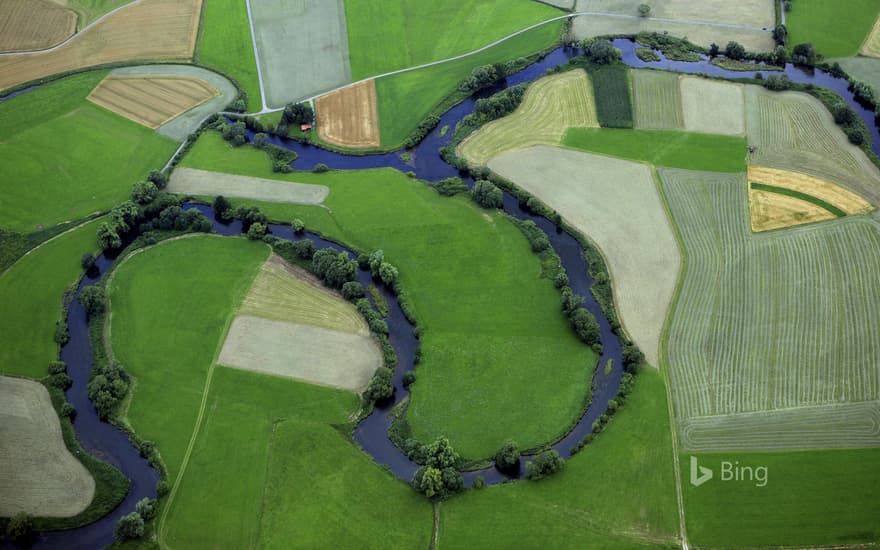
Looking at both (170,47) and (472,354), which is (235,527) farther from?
(170,47)

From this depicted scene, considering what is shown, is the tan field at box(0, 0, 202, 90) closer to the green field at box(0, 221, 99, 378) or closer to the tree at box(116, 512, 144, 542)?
the green field at box(0, 221, 99, 378)

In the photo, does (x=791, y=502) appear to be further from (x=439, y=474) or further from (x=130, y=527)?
(x=130, y=527)

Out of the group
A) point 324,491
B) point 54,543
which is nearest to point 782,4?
point 324,491

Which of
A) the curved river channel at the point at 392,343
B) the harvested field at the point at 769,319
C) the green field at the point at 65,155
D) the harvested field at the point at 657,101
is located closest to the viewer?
the curved river channel at the point at 392,343

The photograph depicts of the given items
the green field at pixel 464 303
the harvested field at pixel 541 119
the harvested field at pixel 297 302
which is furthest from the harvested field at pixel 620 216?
the harvested field at pixel 297 302

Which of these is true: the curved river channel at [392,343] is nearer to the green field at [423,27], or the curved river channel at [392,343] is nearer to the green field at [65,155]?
the green field at [65,155]

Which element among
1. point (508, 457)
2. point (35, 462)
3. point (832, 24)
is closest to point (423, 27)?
point (832, 24)

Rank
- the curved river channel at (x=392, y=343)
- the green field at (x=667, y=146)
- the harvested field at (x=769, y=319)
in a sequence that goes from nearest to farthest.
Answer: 1. the curved river channel at (x=392, y=343)
2. the harvested field at (x=769, y=319)
3. the green field at (x=667, y=146)
